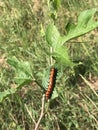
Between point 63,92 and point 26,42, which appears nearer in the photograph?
point 63,92

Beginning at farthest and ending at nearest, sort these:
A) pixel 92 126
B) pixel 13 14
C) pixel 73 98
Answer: pixel 13 14
pixel 73 98
pixel 92 126

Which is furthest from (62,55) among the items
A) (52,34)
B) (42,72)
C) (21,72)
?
(42,72)

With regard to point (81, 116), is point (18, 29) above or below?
above

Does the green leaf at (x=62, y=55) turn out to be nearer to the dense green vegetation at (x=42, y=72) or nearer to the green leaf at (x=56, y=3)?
the dense green vegetation at (x=42, y=72)

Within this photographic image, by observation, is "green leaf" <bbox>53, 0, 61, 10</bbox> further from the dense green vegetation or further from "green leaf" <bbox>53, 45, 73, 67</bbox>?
"green leaf" <bbox>53, 45, 73, 67</bbox>

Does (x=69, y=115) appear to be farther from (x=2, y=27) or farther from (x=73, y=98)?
(x=2, y=27)

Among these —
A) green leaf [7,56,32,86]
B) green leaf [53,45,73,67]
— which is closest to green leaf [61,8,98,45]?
green leaf [53,45,73,67]

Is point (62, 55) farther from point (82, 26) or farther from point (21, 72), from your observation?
point (21, 72)

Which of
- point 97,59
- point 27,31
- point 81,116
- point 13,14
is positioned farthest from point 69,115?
point 13,14

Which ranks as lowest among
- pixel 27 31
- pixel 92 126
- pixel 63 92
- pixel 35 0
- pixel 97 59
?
pixel 92 126
